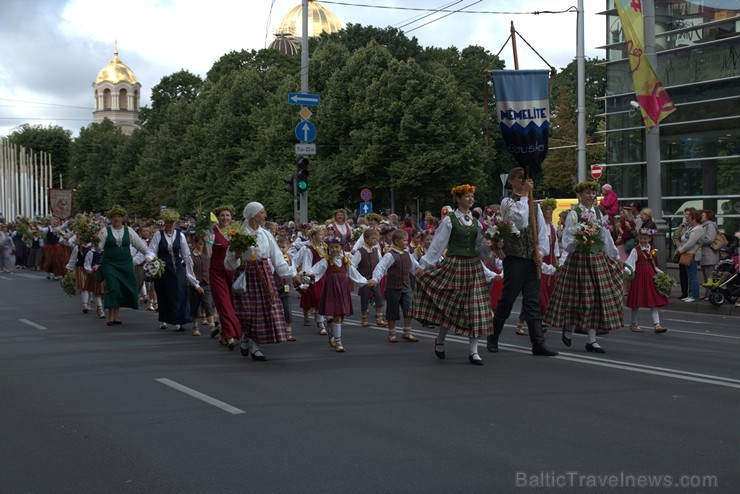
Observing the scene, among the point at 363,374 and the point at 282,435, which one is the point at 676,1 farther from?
the point at 282,435

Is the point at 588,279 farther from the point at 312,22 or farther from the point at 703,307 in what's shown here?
the point at 312,22

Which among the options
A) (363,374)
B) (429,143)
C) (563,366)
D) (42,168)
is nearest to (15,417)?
(363,374)

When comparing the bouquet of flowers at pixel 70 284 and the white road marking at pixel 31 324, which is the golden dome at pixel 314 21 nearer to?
the bouquet of flowers at pixel 70 284

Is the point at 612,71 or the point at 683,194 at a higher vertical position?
the point at 612,71

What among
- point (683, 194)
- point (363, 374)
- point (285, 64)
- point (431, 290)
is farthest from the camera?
point (285, 64)

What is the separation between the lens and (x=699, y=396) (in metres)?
7.77

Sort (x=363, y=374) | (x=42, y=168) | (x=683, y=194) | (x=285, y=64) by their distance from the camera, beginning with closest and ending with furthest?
1. (x=363, y=374)
2. (x=683, y=194)
3. (x=285, y=64)
4. (x=42, y=168)

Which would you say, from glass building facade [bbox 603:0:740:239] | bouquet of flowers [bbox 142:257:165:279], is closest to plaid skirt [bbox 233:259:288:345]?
bouquet of flowers [bbox 142:257:165:279]

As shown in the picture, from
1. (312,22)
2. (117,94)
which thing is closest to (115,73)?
(117,94)

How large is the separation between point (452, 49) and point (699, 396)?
56892 mm

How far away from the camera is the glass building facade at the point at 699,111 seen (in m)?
26.1

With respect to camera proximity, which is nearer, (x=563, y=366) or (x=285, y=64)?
(x=563, y=366)

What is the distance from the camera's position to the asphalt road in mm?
5469

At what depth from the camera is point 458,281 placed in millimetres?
9750
